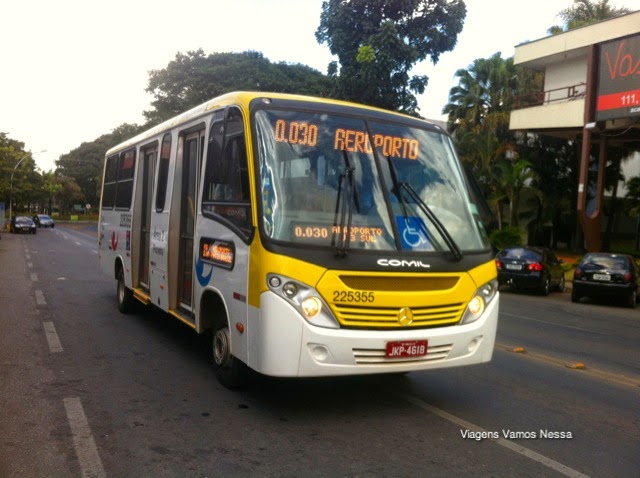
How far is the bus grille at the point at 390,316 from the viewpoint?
5250mm

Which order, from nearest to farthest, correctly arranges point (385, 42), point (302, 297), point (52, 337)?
point (302, 297)
point (52, 337)
point (385, 42)

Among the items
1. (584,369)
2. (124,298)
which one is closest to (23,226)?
(124,298)

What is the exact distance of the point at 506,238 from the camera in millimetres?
30938

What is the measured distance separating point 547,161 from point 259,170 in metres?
33.1

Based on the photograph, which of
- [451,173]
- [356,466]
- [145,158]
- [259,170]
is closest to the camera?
[356,466]

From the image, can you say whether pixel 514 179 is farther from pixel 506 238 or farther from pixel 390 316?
pixel 390 316

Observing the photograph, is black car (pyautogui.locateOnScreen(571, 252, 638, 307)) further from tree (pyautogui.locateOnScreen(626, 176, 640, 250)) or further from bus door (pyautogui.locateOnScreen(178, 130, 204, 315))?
tree (pyautogui.locateOnScreen(626, 176, 640, 250))

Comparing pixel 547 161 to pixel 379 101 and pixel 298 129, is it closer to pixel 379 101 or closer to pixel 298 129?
pixel 379 101

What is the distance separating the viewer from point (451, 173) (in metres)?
6.28

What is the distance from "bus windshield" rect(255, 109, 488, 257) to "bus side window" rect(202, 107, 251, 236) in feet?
0.80

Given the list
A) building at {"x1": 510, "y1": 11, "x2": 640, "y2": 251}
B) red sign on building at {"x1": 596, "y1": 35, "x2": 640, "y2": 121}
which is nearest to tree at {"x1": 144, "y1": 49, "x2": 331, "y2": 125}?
building at {"x1": 510, "y1": 11, "x2": 640, "y2": 251}

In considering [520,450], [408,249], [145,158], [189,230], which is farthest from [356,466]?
Result: [145,158]

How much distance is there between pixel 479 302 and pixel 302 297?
1.74m

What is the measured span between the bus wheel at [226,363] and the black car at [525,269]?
14.4 m
